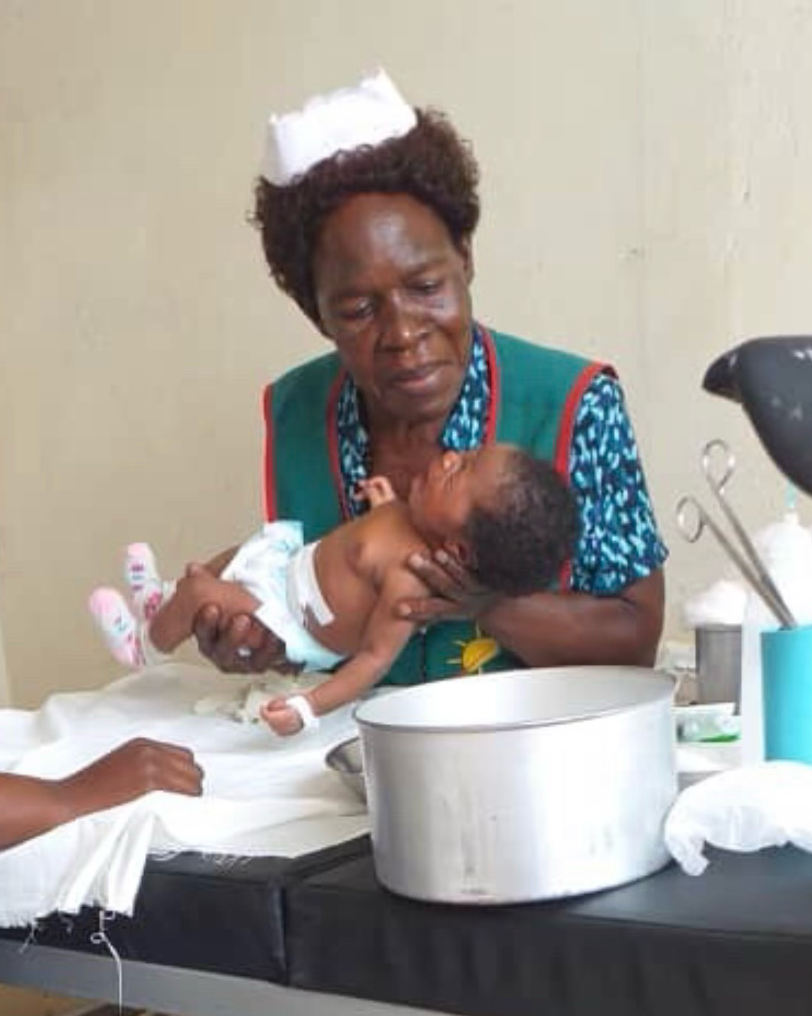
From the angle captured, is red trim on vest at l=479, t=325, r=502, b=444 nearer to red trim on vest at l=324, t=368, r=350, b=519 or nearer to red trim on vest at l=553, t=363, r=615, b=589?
red trim on vest at l=553, t=363, r=615, b=589

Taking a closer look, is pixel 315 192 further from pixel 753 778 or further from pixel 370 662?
pixel 753 778

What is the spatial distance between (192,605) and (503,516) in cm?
36

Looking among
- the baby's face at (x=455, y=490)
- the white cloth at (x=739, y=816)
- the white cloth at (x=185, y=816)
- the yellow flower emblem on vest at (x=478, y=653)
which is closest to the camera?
the white cloth at (x=739, y=816)

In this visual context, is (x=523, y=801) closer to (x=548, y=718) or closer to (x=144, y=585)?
(x=548, y=718)

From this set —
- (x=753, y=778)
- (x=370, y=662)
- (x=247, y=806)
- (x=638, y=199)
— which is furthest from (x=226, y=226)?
(x=753, y=778)

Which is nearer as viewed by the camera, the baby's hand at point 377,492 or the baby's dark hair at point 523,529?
the baby's dark hair at point 523,529

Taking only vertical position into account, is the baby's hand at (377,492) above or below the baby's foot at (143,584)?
above

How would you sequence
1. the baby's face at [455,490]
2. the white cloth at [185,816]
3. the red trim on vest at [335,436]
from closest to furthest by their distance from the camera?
the white cloth at [185,816]
the baby's face at [455,490]
the red trim on vest at [335,436]

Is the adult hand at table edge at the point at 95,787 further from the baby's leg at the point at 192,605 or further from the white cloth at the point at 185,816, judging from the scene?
the baby's leg at the point at 192,605

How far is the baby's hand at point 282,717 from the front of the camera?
123cm

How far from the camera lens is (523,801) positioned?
81cm

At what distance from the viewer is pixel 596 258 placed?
2.13 metres

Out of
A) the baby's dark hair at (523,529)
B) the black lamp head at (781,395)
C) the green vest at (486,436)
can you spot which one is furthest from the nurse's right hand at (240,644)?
the black lamp head at (781,395)

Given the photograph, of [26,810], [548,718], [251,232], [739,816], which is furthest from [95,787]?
[251,232]
